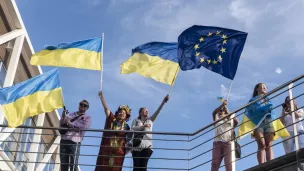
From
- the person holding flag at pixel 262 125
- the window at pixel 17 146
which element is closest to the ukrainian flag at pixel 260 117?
Result: the person holding flag at pixel 262 125

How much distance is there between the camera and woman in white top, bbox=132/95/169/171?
7.37m

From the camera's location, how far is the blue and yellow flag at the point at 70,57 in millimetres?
8758

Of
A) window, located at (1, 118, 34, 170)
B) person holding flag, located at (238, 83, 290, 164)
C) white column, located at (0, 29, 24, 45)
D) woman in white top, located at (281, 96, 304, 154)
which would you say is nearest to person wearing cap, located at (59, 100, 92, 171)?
person holding flag, located at (238, 83, 290, 164)

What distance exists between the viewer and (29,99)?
8.36 metres

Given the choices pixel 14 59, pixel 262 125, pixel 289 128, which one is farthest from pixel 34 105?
pixel 14 59

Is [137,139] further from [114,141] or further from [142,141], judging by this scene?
[114,141]

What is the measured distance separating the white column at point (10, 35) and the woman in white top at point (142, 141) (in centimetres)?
695

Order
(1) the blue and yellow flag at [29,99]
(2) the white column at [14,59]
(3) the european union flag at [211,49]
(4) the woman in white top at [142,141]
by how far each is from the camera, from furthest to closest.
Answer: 1. (2) the white column at [14,59]
2. (1) the blue and yellow flag at [29,99]
3. (3) the european union flag at [211,49]
4. (4) the woman in white top at [142,141]

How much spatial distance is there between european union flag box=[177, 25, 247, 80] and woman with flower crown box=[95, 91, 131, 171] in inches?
61.0

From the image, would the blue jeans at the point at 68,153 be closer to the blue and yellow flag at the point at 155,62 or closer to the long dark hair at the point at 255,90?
the blue and yellow flag at the point at 155,62

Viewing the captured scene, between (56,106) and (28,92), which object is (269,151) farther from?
(28,92)

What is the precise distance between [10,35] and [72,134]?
7033mm

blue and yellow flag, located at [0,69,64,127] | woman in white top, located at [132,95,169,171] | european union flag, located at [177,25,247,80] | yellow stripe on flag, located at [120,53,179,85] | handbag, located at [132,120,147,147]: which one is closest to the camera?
woman in white top, located at [132,95,169,171]

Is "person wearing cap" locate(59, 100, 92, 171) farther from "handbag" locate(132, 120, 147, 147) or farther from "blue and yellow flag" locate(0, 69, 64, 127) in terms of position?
"handbag" locate(132, 120, 147, 147)
